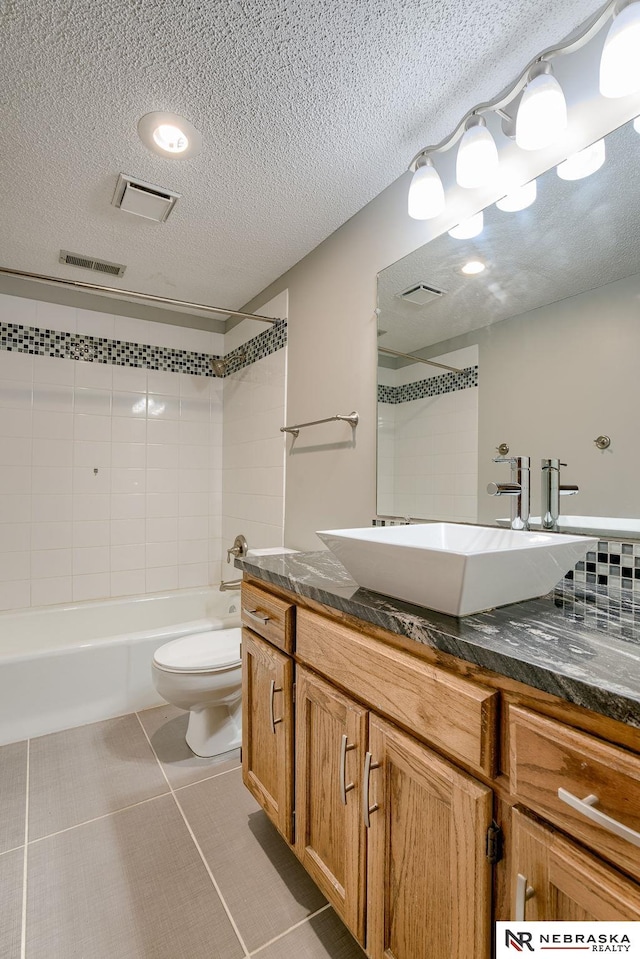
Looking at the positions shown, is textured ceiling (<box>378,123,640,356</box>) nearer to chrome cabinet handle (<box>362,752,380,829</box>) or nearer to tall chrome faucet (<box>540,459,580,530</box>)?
tall chrome faucet (<box>540,459,580,530</box>)

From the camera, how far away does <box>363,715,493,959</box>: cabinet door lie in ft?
2.24

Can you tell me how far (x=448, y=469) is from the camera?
1.54 m

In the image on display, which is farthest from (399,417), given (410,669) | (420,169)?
(410,669)

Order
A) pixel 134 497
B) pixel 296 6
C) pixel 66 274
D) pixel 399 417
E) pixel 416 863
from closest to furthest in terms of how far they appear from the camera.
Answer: pixel 416 863 < pixel 296 6 < pixel 399 417 < pixel 66 274 < pixel 134 497

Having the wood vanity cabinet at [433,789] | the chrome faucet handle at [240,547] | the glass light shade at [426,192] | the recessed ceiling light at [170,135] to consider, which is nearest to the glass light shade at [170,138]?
the recessed ceiling light at [170,135]

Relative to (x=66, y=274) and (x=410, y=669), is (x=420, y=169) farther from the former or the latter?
(x=66, y=274)

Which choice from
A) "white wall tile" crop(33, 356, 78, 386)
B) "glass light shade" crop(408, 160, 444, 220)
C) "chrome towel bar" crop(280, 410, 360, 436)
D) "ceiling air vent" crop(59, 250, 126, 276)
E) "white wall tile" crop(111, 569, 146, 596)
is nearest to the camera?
"glass light shade" crop(408, 160, 444, 220)

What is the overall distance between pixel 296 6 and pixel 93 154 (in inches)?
35.0

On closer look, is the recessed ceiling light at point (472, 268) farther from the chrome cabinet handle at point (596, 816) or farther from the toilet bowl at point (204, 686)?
the toilet bowl at point (204, 686)

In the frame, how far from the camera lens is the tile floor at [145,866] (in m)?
1.12

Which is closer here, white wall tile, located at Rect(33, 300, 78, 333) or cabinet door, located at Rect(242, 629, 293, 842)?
cabinet door, located at Rect(242, 629, 293, 842)

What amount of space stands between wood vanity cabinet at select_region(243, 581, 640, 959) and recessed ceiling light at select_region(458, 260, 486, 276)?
1.14 metres

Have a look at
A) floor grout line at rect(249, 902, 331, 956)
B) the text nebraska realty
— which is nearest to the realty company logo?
the text nebraska realty

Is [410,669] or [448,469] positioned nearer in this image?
[410,669]
